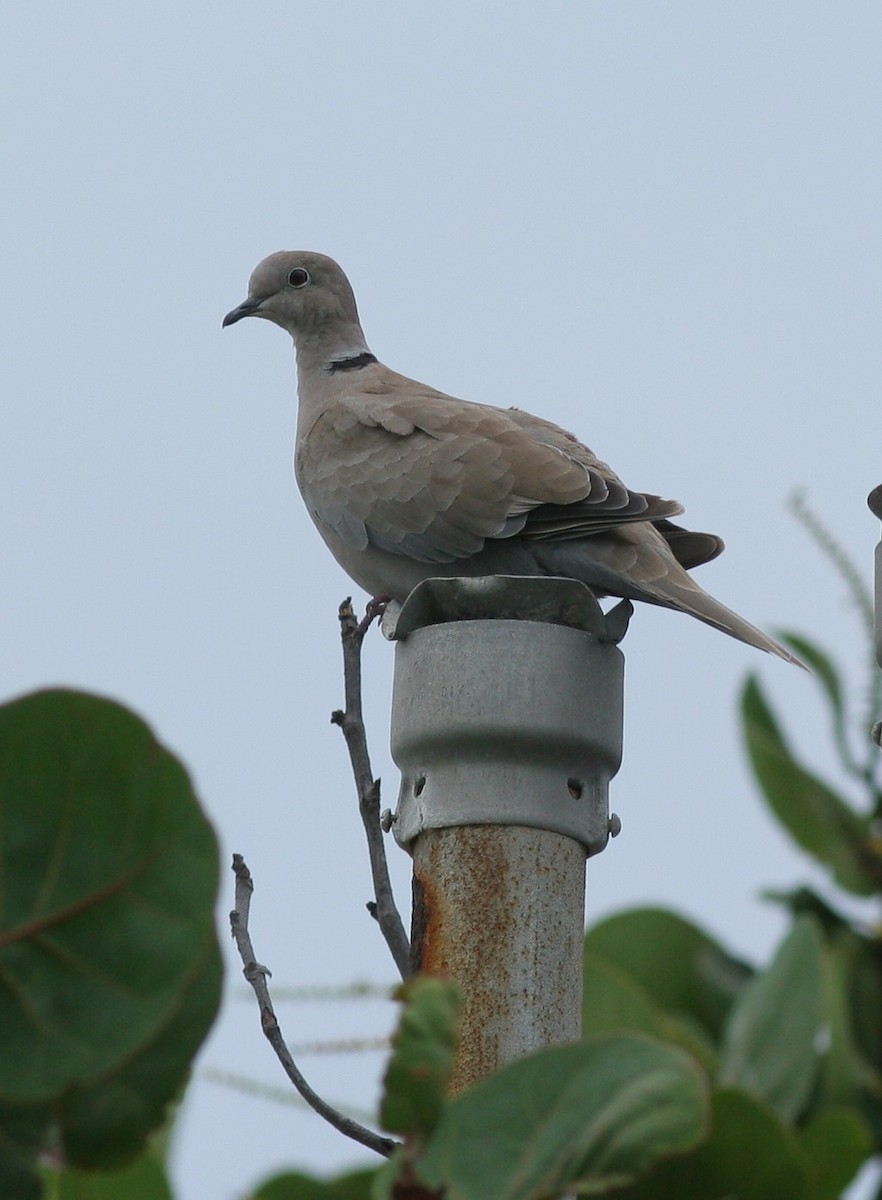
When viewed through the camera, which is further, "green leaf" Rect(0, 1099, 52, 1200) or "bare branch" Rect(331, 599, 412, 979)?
"bare branch" Rect(331, 599, 412, 979)

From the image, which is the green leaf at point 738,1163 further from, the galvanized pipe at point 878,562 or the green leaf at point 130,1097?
the galvanized pipe at point 878,562

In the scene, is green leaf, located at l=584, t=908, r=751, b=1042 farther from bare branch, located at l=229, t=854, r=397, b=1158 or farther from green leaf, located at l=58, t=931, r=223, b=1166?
bare branch, located at l=229, t=854, r=397, b=1158

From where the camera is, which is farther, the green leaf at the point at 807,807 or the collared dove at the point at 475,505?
the collared dove at the point at 475,505

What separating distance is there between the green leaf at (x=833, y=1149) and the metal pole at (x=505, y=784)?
5.20 feet

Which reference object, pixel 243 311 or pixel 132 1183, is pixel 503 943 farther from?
pixel 243 311

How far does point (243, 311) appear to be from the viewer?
22.5ft

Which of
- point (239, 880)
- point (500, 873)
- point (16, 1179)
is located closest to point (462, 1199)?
point (16, 1179)

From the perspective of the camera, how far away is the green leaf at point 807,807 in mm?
522

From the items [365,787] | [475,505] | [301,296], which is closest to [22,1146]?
[365,787]

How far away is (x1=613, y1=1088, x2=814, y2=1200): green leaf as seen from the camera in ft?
1.80

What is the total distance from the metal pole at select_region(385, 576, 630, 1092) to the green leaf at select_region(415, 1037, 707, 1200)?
154 cm

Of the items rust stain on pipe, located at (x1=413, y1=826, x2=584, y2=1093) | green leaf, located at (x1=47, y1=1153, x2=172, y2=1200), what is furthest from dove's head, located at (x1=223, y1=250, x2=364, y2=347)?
green leaf, located at (x1=47, y1=1153, x2=172, y2=1200)

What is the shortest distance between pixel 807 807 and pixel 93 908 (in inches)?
10.2

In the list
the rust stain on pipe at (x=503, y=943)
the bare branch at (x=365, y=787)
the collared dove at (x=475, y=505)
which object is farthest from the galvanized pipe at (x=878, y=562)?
the collared dove at (x=475, y=505)
